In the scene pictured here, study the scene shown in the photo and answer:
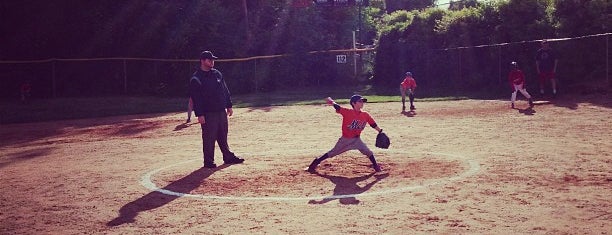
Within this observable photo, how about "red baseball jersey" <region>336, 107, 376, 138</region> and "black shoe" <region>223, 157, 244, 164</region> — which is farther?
"black shoe" <region>223, 157, 244, 164</region>

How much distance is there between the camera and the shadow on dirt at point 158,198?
834 cm

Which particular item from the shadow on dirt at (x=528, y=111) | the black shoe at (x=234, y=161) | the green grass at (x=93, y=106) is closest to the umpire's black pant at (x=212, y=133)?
the black shoe at (x=234, y=161)

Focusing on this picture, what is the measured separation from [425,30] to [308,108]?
1497 centimetres

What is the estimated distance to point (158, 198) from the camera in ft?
31.3

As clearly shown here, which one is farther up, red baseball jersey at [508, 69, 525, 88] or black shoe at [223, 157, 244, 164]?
red baseball jersey at [508, 69, 525, 88]

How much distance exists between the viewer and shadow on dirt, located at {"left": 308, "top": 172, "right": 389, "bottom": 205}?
8.91 meters

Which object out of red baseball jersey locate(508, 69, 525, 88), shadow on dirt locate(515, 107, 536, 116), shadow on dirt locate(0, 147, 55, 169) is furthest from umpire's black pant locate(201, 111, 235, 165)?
red baseball jersey locate(508, 69, 525, 88)

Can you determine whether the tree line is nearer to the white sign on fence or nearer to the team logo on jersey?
the white sign on fence

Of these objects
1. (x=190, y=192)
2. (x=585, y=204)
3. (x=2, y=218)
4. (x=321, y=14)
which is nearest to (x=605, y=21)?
(x=585, y=204)

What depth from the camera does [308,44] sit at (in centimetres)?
4678

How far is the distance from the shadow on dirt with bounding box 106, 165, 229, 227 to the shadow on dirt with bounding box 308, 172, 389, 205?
7.39 ft

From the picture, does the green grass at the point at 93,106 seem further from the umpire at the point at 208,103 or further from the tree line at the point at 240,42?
the umpire at the point at 208,103

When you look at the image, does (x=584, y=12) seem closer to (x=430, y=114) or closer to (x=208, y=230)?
(x=430, y=114)

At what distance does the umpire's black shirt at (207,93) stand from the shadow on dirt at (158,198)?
4.16 feet
